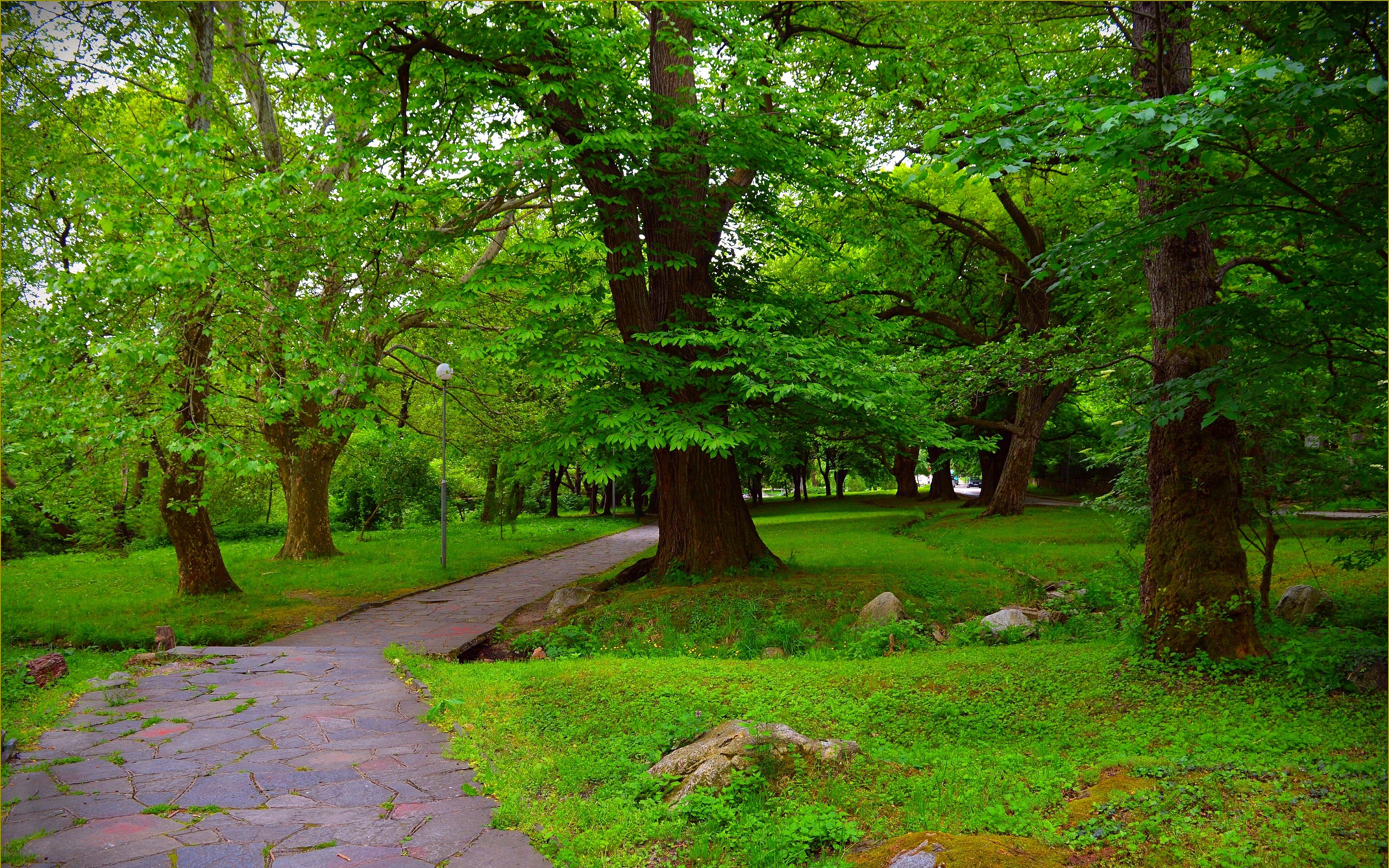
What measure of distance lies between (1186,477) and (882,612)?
421cm

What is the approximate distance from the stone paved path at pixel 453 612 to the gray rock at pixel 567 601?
76cm

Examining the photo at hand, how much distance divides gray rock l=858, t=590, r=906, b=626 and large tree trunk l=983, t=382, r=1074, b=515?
1315cm

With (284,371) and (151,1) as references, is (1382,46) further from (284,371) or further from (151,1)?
(284,371)

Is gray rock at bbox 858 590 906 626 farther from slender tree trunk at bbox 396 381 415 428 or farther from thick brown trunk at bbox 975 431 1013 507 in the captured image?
thick brown trunk at bbox 975 431 1013 507

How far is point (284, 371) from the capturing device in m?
9.93

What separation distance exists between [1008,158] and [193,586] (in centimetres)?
1312

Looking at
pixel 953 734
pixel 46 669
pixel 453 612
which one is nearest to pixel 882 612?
pixel 953 734

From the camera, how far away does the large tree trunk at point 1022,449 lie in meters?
21.2

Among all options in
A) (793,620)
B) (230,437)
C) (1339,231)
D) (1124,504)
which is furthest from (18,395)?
(1124,504)

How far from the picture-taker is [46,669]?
24.2 ft

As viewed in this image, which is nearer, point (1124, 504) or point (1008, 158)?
point (1008, 158)

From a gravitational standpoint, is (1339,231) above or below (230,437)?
above

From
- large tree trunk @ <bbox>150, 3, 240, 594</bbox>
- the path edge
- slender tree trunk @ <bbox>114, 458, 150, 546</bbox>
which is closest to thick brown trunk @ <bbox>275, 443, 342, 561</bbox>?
slender tree trunk @ <bbox>114, 458, 150, 546</bbox>

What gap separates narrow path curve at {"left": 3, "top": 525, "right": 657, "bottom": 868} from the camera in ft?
12.6
